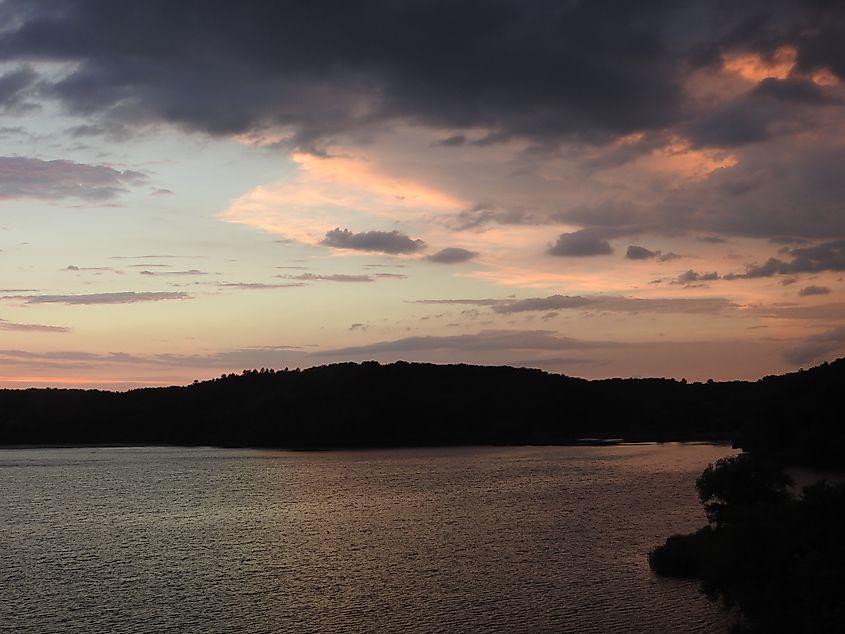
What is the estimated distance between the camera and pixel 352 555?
65.4 m

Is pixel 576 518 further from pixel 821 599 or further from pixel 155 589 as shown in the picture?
pixel 821 599

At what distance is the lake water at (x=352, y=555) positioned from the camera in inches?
1791

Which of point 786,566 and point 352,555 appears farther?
point 352,555

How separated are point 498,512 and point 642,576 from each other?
35.8m

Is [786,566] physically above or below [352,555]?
above

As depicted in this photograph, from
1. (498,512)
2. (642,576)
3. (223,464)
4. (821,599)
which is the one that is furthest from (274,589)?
(223,464)

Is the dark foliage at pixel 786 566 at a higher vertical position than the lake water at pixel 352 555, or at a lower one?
higher

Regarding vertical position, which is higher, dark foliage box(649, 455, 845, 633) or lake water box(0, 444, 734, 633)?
dark foliage box(649, 455, 845, 633)

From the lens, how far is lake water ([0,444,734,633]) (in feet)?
149

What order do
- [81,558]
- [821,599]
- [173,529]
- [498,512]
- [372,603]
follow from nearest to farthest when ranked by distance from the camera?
[821,599]
[372,603]
[81,558]
[173,529]
[498,512]

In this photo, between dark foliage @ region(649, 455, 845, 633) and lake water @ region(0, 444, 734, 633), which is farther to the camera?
lake water @ region(0, 444, 734, 633)

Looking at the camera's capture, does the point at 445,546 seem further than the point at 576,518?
No

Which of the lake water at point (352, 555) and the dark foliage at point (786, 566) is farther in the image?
the lake water at point (352, 555)

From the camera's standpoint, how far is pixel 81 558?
64.1m
